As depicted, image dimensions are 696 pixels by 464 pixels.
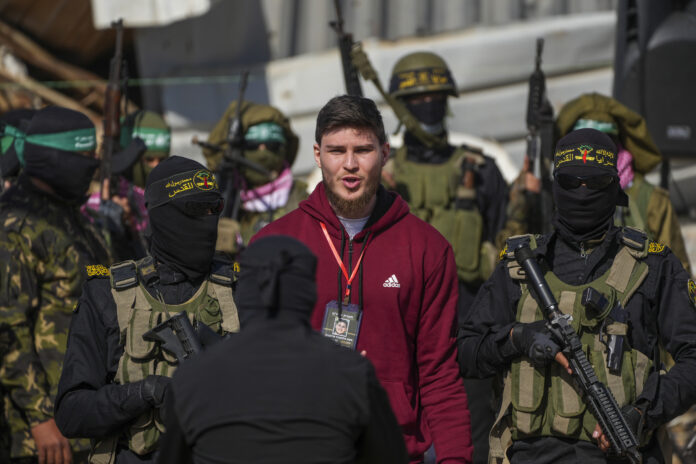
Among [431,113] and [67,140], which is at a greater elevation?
[67,140]

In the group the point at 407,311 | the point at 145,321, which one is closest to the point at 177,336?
the point at 145,321

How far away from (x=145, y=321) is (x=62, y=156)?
172cm

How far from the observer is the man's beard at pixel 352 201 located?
12.0ft

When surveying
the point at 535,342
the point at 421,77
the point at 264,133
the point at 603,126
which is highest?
the point at 421,77

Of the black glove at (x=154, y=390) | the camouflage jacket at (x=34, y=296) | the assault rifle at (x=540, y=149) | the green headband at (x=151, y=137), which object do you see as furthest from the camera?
the green headband at (x=151, y=137)

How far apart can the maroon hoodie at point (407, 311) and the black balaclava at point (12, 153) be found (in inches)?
93.0

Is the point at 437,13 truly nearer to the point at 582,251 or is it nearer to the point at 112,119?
the point at 112,119

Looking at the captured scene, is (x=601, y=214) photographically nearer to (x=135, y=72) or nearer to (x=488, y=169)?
(x=488, y=169)

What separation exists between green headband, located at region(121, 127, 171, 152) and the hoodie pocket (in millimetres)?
4103

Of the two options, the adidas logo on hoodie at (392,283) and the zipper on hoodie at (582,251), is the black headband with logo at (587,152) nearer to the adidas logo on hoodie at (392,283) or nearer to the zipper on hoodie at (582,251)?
the zipper on hoodie at (582,251)

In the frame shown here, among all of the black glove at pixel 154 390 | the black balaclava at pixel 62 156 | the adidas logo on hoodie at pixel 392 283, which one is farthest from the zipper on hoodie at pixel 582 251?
the black balaclava at pixel 62 156

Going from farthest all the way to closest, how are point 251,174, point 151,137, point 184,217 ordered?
point 151,137 → point 251,174 → point 184,217

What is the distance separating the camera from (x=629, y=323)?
12.8 feet

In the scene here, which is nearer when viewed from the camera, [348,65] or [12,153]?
[12,153]
